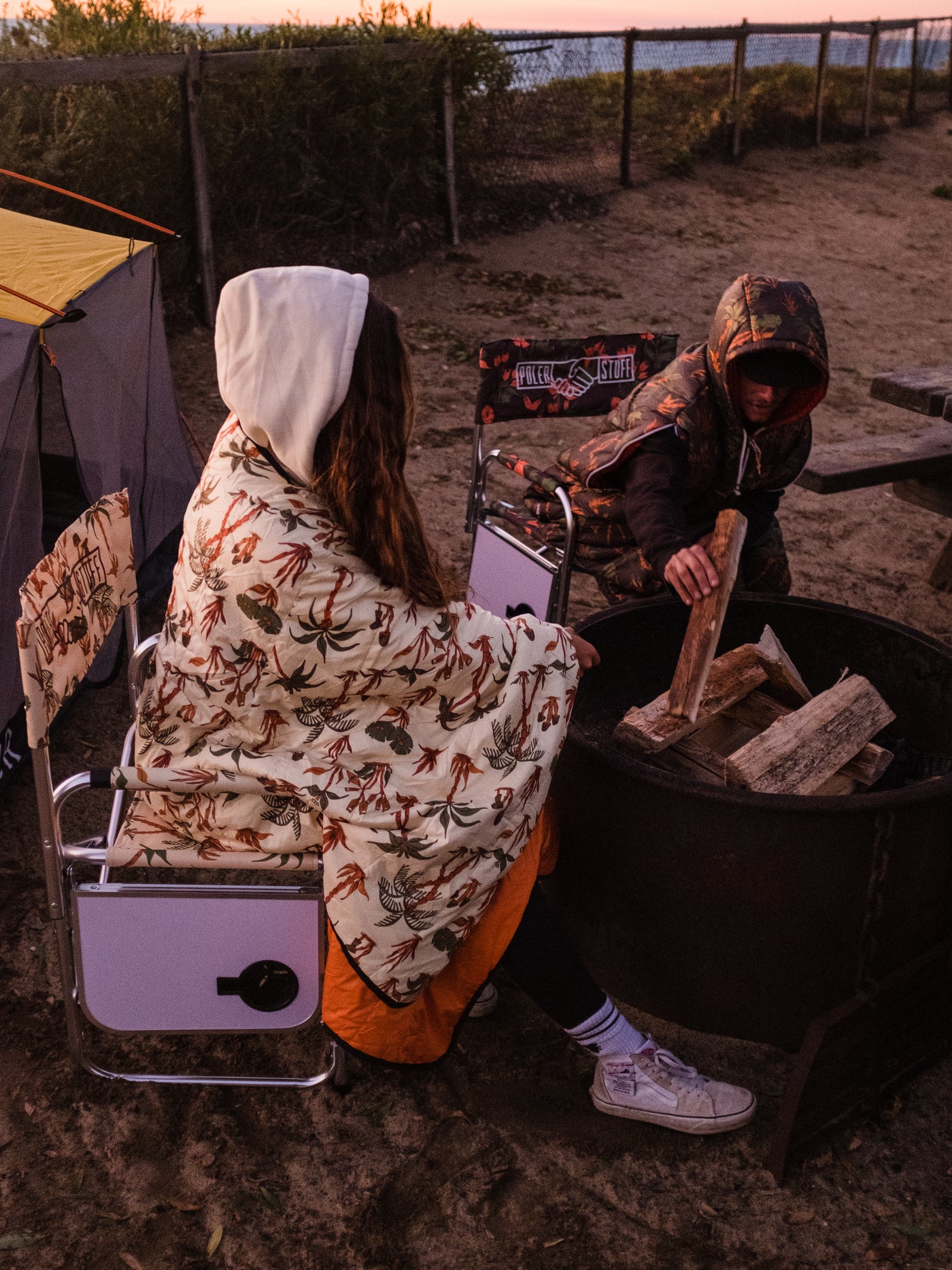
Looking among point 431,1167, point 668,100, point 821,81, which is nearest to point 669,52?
point 668,100

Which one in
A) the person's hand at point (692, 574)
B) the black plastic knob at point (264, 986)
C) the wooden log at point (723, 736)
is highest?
the person's hand at point (692, 574)

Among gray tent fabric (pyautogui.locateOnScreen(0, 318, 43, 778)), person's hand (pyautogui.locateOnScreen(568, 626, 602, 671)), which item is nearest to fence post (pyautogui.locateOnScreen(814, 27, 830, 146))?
gray tent fabric (pyautogui.locateOnScreen(0, 318, 43, 778))

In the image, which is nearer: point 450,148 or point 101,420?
point 101,420

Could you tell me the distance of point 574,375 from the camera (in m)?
3.85

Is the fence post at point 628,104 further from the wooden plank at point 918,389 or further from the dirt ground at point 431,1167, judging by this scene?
the dirt ground at point 431,1167

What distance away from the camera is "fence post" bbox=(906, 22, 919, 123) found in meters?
15.9

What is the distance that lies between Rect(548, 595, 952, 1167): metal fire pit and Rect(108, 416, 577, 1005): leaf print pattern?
30cm

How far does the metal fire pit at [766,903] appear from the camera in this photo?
7.48ft

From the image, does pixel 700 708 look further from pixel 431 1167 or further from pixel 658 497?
pixel 431 1167

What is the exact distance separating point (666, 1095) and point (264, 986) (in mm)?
921


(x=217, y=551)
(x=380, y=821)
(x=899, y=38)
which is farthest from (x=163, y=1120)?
(x=899, y=38)

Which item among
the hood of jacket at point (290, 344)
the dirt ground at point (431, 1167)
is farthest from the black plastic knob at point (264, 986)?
the hood of jacket at point (290, 344)

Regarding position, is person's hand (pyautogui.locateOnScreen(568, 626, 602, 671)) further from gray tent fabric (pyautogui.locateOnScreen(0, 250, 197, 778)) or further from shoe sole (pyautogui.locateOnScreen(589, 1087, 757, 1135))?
Answer: gray tent fabric (pyautogui.locateOnScreen(0, 250, 197, 778))

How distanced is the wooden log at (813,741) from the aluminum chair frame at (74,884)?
1.03 metres
